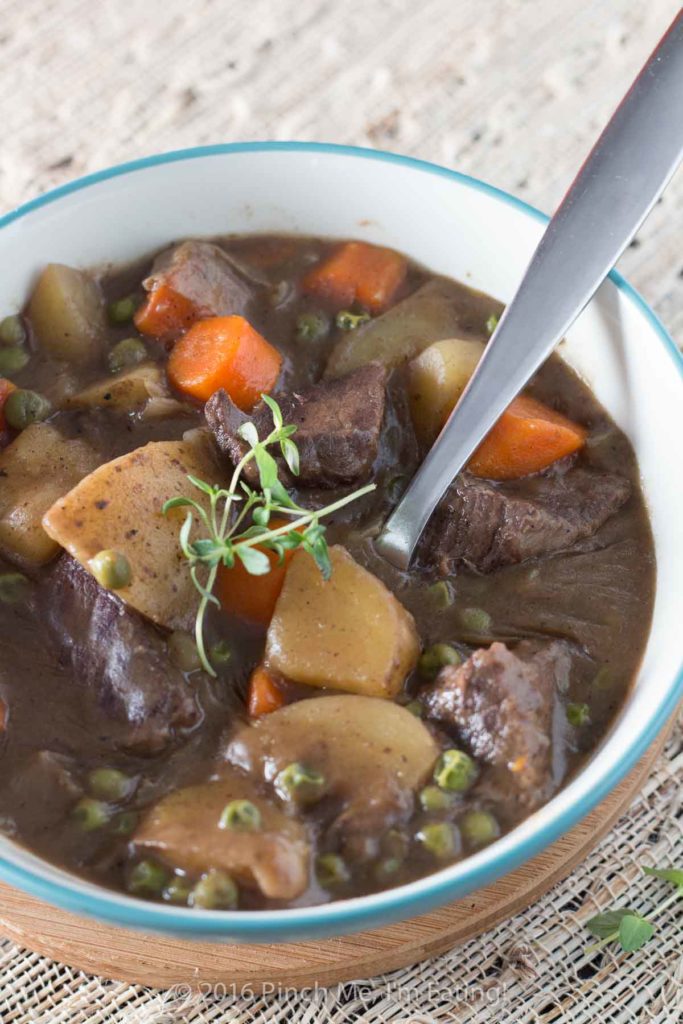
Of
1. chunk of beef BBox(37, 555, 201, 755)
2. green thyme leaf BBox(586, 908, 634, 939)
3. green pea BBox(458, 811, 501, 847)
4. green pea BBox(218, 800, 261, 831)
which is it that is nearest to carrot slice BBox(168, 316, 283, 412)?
chunk of beef BBox(37, 555, 201, 755)

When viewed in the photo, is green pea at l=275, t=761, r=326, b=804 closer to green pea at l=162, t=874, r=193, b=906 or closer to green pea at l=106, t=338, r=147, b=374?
green pea at l=162, t=874, r=193, b=906

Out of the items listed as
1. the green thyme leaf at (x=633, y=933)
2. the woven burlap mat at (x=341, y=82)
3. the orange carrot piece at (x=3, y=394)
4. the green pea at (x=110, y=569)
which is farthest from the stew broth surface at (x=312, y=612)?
the woven burlap mat at (x=341, y=82)

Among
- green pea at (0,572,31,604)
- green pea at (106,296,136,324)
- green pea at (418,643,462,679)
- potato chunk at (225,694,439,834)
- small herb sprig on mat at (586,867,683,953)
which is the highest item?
green pea at (106,296,136,324)

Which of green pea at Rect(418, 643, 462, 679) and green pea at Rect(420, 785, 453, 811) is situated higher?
green pea at Rect(418, 643, 462, 679)

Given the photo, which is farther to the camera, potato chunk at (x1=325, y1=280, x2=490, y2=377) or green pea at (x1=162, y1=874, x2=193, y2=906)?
potato chunk at (x1=325, y1=280, x2=490, y2=377)

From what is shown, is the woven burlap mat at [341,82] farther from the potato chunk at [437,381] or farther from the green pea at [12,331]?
the potato chunk at [437,381]

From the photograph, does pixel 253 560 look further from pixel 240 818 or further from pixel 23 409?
pixel 23 409
